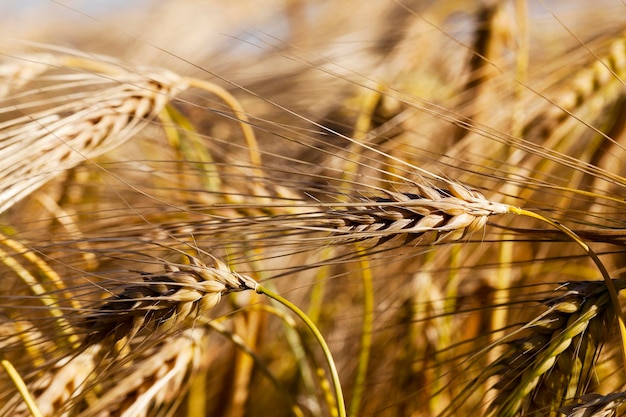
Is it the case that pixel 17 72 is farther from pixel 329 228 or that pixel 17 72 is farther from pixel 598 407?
pixel 598 407

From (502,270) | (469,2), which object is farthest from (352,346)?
(469,2)

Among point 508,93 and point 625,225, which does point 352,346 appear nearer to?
point 508,93

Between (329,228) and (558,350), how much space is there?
217 mm

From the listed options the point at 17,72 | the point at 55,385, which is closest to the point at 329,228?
the point at 55,385

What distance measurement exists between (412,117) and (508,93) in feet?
0.53

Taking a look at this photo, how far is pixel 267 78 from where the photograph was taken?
1.47 metres

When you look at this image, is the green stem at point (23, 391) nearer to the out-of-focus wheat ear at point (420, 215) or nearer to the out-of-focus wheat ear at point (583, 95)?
the out-of-focus wheat ear at point (420, 215)

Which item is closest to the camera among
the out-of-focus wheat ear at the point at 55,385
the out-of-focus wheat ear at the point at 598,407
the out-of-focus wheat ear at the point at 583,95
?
the out-of-focus wheat ear at the point at 598,407

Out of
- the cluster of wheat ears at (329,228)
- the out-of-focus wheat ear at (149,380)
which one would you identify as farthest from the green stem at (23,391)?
the out-of-focus wheat ear at (149,380)

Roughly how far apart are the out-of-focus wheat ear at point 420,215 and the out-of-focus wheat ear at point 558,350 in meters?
0.10

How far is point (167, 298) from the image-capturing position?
0.58 metres

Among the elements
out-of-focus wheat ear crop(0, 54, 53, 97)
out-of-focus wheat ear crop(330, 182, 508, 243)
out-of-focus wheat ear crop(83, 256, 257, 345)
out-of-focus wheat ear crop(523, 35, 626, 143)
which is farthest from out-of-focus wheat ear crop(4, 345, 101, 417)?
out-of-focus wheat ear crop(523, 35, 626, 143)

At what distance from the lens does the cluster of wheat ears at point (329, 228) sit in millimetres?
617

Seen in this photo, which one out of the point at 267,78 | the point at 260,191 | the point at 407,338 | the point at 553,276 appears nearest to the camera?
the point at 260,191
